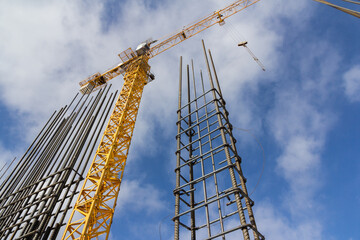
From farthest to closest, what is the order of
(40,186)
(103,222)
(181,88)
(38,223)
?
(103,222) → (181,88) → (40,186) → (38,223)

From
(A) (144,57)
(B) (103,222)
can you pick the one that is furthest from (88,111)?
(A) (144,57)

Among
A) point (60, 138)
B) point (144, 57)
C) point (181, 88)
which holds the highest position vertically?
point (144, 57)

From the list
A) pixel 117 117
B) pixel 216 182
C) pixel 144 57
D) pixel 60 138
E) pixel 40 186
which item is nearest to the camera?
pixel 216 182

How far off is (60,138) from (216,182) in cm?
1335

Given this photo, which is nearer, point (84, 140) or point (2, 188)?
point (84, 140)

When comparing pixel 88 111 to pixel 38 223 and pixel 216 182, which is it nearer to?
pixel 38 223

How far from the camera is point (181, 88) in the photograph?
58.8ft

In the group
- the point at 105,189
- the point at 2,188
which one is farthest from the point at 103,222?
the point at 2,188

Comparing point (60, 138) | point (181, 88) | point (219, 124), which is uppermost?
point (181, 88)

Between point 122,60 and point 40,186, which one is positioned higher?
point 122,60

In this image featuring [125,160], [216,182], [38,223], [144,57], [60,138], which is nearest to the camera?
[216,182]

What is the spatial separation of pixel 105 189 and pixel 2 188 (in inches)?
301

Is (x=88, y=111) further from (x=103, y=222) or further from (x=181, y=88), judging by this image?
(x=103, y=222)

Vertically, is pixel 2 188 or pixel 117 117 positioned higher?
pixel 117 117
